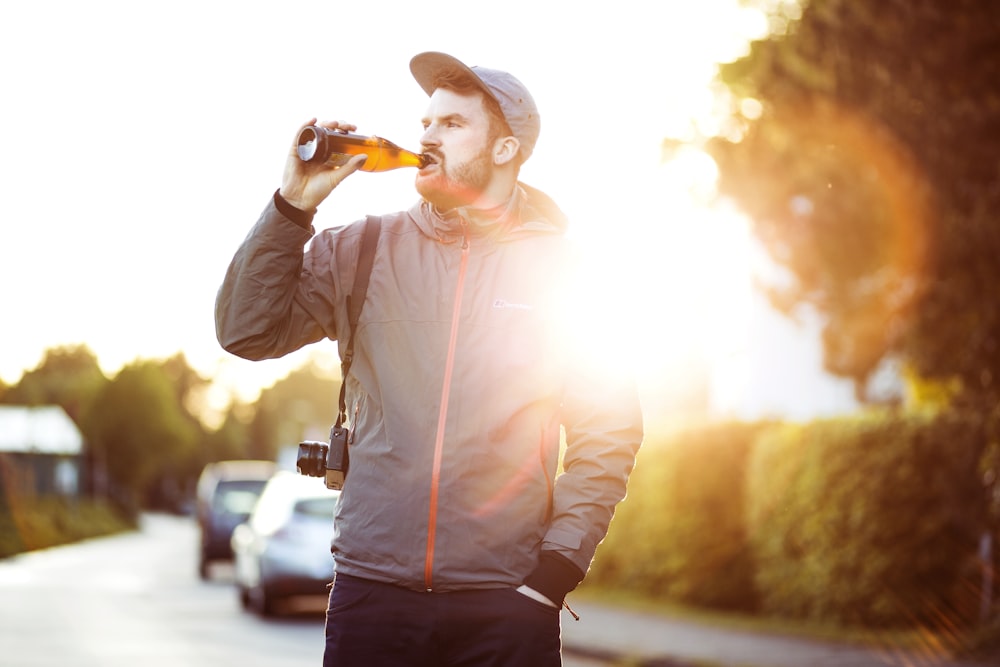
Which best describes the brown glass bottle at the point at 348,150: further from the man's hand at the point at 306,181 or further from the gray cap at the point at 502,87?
the gray cap at the point at 502,87

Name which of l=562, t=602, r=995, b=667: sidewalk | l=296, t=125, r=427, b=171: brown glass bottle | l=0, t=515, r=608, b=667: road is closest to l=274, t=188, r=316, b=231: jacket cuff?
l=296, t=125, r=427, b=171: brown glass bottle

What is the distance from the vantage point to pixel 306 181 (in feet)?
10.3

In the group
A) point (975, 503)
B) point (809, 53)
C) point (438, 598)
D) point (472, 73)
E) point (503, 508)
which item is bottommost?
point (975, 503)

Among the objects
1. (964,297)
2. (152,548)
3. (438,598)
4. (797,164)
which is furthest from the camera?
(152,548)

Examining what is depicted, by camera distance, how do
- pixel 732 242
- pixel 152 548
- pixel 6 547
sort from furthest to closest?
pixel 152 548
pixel 6 547
pixel 732 242

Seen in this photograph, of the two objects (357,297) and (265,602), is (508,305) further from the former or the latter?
(265,602)

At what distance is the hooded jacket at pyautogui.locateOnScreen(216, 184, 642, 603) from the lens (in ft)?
9.77

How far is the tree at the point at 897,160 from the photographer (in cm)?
1136

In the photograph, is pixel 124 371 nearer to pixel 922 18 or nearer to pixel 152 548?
pixel 152 548

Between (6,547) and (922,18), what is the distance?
88.3 feet

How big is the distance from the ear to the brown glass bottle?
19cm

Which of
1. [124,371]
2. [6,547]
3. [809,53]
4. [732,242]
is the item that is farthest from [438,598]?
[124,371]

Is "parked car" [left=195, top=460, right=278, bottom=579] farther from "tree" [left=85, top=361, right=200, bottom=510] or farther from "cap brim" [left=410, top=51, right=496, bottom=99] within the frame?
"tree" [left=85, top=361, right=200, bottom=510]

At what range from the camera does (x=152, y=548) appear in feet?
134
